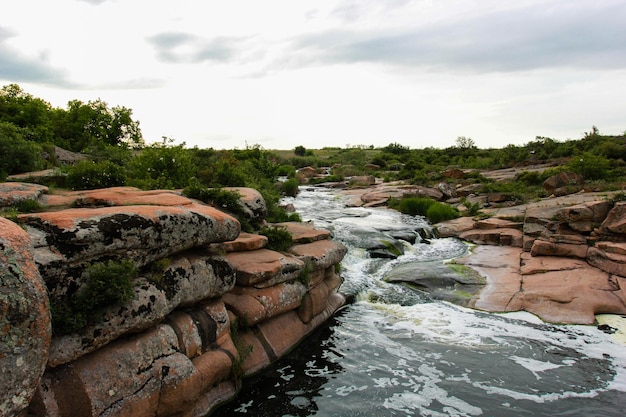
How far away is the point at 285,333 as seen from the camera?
1006cm

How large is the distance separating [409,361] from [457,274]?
592cm

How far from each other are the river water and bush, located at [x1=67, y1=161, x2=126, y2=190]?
22.3ft

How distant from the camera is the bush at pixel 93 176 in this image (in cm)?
1155

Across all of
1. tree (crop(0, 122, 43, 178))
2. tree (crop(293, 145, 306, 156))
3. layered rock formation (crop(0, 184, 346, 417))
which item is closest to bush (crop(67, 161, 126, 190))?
layered rock formation (crop(0, 184, 346, 417))

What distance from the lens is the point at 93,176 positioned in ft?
38.7

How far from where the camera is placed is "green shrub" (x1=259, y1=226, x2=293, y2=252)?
39.4 feet

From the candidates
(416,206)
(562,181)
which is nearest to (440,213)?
(416,206)

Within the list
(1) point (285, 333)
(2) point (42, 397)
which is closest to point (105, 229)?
(2) point (42, 397)

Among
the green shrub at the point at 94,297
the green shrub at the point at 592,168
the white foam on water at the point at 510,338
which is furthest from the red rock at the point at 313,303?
the green shrub at the point at 592,168

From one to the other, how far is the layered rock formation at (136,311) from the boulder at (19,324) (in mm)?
A: 12

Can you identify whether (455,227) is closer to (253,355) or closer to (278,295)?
(278,295)

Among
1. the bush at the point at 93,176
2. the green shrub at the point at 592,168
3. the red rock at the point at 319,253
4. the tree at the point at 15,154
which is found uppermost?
the tree at the point at 15,154

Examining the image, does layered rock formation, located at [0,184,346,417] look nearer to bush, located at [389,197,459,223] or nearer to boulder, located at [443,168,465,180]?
bush, located at [389,197,459,223]

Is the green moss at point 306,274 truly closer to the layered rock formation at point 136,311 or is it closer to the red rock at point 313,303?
the red rock at point 313,303
